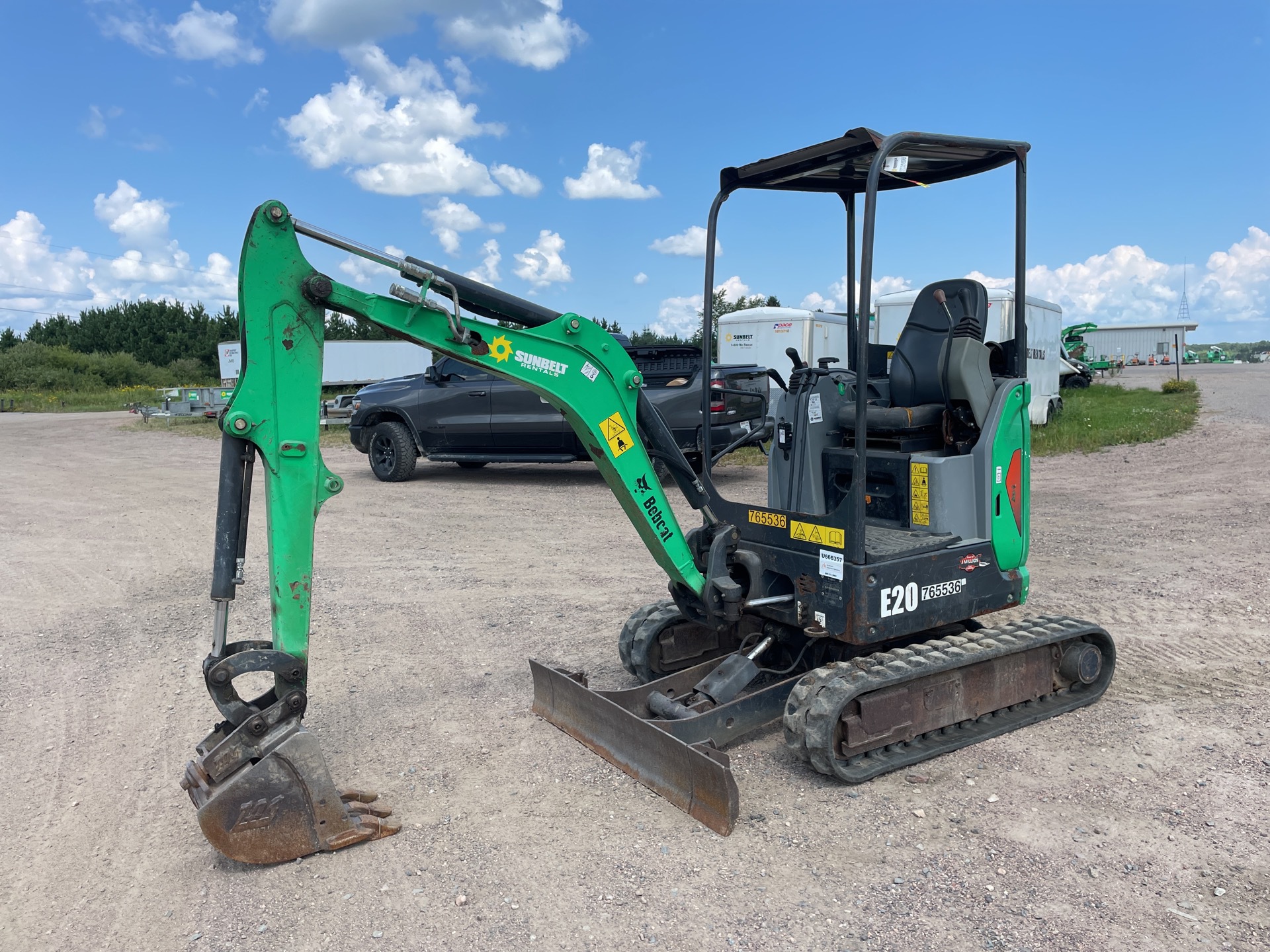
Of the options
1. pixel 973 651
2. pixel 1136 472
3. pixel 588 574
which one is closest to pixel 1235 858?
pixel 973 651

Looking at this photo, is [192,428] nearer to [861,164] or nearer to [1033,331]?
[1033,331]

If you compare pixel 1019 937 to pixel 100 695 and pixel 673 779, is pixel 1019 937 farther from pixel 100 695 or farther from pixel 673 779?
pixel 100 695

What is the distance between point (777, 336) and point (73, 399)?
34938mm

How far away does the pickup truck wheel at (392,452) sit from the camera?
1341 centimetres

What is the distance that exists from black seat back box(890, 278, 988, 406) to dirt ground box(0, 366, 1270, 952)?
1.79 metres

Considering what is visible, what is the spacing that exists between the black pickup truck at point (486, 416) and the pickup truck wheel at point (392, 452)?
0.01 m

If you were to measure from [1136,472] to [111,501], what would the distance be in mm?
13423

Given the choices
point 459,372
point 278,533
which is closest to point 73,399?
point 459,372

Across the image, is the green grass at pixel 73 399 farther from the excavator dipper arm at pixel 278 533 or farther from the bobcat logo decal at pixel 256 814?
the bobcat logo decal at pixel 256 814

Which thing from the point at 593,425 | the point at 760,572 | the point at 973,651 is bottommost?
the point at 973,651

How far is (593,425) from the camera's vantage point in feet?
13.4

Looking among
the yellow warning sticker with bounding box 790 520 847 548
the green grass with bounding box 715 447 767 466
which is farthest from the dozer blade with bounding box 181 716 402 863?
the green grass with bounding box 715 447 767 466

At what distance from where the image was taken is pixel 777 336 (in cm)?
1806

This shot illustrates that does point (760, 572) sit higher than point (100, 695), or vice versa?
point (760, 572)
